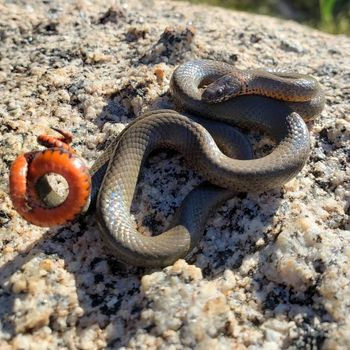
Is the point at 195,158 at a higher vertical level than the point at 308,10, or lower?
higher

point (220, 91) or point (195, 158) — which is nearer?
point (195, 158)

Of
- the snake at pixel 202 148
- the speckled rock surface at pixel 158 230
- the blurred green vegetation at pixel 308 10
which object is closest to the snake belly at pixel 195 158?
the snake at pixel 202 148

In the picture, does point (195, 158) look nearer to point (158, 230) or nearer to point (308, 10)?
point (158, 230)

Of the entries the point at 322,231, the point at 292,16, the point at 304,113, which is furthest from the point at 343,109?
the point at 292,16

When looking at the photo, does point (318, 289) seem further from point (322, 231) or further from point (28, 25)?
point (28, 25)

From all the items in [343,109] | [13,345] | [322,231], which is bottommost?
[13,345]

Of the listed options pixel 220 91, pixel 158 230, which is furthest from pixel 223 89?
pixel 158 230

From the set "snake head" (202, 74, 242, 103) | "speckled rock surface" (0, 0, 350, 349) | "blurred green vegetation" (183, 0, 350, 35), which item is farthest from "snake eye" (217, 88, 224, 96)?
"blurred green vegetation" (183, 0, 350, 35)
